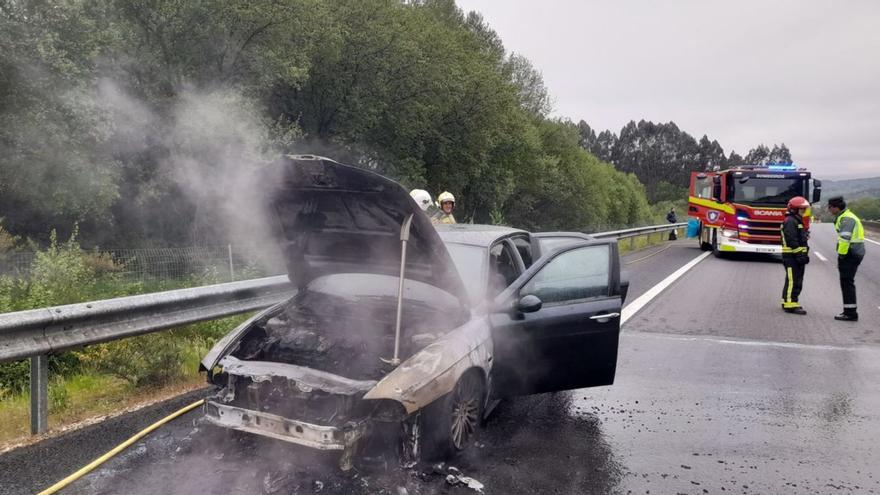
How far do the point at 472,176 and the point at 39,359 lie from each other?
37895 mm

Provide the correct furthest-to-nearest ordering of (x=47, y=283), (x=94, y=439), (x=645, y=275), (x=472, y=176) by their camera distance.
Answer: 1. (x=472, y=176)
2. (x=645, y=275)
3. (x=47, y=283)
4. (x=94, y=439)

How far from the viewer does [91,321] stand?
4.19 m

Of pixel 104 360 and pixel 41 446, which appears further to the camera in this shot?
pixel 104 360

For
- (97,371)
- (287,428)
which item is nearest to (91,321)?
(97,371)

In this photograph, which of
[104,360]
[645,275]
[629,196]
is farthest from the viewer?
[629,196]

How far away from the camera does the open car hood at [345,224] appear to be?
3672 millimetres

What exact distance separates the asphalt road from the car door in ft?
1.13

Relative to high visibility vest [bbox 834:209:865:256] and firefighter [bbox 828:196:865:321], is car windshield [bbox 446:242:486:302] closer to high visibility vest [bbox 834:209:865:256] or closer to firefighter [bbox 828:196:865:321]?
firefighter [bbox 828:196:865:321]

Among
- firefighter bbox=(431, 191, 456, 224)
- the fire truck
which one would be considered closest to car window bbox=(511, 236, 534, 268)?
firefighter bbox=(431, 191, 456, 224)

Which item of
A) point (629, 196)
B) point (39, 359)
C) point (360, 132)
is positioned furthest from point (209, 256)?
point (629, 196)

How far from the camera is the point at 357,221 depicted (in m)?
4.06

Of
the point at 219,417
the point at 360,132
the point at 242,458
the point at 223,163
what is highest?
the point at 360,132

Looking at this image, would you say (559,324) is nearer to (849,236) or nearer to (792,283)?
(849,236)

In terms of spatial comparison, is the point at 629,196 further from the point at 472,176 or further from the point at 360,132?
the point at 360,132
